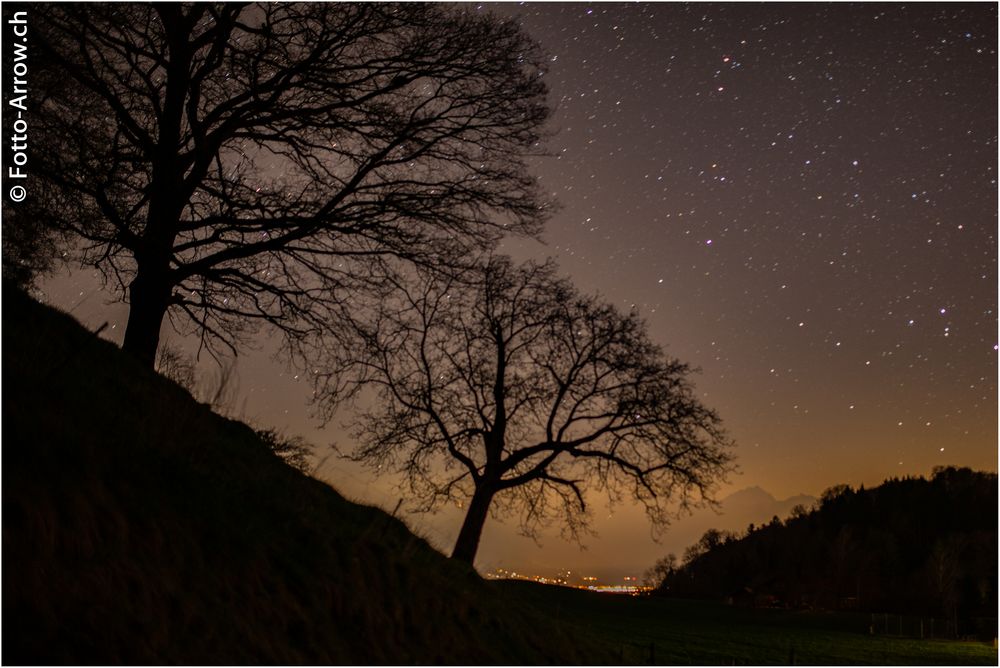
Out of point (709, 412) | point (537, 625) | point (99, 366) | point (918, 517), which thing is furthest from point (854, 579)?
point (99, 366)

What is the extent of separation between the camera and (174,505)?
22.1 ft

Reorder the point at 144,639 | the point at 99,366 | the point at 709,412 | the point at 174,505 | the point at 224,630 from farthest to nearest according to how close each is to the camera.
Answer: the point at 709,412, the point at 99,366, the point at 174,505, the point at 224,630, the point at 144,639

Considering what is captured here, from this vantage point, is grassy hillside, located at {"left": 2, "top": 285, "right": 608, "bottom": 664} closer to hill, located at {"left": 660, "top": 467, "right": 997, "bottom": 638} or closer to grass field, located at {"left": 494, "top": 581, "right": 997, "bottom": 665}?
grass field, located at {"left": 494, "top": 581, "right": 997, "bottom": 665}

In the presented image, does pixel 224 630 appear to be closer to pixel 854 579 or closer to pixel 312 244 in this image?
pixel 312 244

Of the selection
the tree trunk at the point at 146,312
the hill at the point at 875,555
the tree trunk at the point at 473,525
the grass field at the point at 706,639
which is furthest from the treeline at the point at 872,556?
the tree trunk at the point at 146,312

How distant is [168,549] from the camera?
6180 millimetres

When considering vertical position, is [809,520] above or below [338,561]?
above

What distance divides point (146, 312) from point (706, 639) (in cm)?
2283

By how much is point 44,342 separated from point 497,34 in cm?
856

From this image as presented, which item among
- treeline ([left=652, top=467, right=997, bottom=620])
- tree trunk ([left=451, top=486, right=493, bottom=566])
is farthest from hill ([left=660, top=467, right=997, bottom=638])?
tree trunk ([left=451, top=486, right=493, bottom=566])

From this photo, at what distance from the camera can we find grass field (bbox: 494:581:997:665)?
17609mm

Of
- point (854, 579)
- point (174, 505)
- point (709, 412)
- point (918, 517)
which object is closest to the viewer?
point (174, 505)

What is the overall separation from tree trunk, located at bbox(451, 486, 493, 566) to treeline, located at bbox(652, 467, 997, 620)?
59.4m

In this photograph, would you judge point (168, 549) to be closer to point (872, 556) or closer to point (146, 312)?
point (146, 312)
